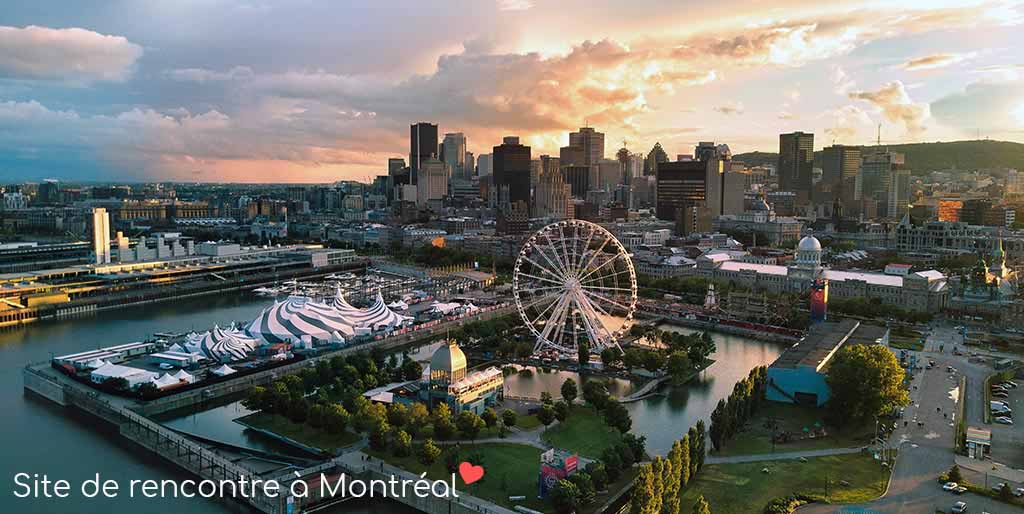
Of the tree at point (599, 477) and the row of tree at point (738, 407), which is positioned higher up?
the row of tree at point (738, 407)

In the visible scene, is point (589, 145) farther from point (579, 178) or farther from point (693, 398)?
point (693, 398)

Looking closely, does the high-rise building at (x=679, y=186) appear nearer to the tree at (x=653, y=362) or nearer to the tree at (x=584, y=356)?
the tree at (x=584, y=356)

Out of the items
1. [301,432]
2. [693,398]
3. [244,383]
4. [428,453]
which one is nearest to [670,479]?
[428,453]

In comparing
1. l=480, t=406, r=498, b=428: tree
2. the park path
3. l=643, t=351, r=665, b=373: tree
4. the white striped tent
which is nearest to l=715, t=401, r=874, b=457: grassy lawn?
the park path

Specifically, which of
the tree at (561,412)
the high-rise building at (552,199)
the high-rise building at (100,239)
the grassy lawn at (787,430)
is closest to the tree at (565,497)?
the grassy lawn at (787,430)

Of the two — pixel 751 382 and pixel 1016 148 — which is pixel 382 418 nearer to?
pixel 751 382

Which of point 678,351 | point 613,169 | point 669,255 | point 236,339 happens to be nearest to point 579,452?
point 678,351
